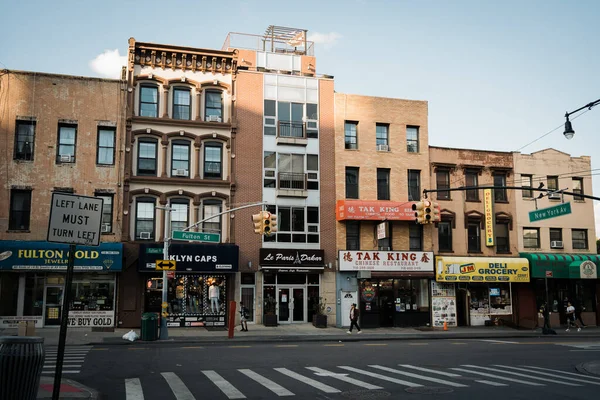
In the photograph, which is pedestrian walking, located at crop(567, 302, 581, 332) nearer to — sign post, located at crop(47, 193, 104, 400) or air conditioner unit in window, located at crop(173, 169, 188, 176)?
air conditioner unit in window, located at crop(173, 169, 188, 176)

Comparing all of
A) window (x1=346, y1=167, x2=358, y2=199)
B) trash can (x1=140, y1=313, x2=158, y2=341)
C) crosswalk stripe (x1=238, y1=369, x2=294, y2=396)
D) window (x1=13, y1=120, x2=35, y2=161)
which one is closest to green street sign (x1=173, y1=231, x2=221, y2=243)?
trash can (x1=140, y1=313, x2=158, y2=341)

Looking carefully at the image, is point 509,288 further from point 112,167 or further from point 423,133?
point 112,167

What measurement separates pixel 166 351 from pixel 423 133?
24.4 meters

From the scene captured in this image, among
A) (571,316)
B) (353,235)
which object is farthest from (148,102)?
(571,316)

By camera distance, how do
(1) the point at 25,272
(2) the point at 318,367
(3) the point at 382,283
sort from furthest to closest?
(3) the point at 382,283
(1) the point at 25,272
(2) the point at 318,367

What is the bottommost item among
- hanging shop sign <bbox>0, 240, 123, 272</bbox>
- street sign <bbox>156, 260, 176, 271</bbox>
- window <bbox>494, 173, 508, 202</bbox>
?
street sign <bbox>156, 260, 176, 271</bbox>

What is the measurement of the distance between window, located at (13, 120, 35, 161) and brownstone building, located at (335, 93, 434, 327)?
18.1m

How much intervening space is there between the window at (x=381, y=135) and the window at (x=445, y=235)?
663cm

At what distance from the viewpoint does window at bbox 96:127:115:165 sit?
1318 inches

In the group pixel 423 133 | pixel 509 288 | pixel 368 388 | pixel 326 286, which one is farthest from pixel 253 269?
pixel 368 388

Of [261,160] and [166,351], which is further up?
[261,160]

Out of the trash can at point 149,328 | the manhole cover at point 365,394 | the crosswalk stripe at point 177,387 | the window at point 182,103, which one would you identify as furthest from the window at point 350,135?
the manhole cover at point 365,394

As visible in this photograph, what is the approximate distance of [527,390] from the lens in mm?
14008

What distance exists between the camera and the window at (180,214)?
34250 millimetres
